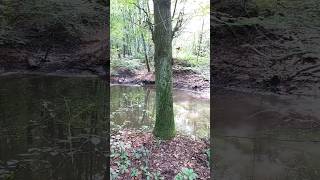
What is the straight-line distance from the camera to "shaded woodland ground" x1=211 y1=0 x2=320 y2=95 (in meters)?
8.75

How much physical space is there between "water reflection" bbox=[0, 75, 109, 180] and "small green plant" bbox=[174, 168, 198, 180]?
95 cm

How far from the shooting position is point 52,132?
5742 mm

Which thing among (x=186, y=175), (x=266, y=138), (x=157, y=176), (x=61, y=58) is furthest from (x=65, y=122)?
(x=61, y=58)

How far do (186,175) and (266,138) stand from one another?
1.85 metres

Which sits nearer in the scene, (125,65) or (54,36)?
(54,36)

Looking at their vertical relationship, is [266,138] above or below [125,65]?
below

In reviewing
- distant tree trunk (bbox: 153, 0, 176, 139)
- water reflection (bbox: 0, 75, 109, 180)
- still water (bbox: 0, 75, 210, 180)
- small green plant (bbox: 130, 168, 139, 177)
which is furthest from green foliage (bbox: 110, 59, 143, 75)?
small green plant (bbox: 130, 168, 139, 177)

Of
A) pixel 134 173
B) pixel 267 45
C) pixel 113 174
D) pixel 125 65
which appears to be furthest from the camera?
pixel 125 65

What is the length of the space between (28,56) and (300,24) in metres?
8.49

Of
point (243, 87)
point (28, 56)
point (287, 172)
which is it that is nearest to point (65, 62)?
point (28, 56)

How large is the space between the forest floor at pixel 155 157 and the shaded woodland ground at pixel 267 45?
4177mm

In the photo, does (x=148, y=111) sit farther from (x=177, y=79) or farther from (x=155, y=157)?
(x=177, y=79)

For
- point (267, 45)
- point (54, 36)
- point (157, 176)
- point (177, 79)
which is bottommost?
point (157, 176)

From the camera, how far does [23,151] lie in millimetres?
4863
